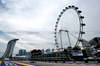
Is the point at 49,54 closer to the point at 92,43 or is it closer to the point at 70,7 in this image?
the point at 92,43

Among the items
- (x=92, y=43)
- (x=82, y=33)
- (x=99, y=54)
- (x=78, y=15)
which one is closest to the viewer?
(x=82, y=33)

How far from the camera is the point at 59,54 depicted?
7462 cm

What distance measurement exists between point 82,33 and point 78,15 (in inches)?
378

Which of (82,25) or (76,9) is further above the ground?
(76,9)

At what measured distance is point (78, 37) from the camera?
45.7 m

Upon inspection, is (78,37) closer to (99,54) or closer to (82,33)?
(82,33)

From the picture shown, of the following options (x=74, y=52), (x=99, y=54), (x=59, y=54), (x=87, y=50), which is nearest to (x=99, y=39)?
(x=87, y=50)

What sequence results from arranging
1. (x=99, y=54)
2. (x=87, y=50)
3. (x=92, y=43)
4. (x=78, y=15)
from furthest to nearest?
(x=92, y=43), (x=87, y=50), (x=99, y=54), (x=78, y=15)

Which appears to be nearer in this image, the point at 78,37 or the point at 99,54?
the point at 78,37

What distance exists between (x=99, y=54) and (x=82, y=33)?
26.8 meters

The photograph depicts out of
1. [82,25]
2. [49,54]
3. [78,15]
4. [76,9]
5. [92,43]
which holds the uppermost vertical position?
[76,9]

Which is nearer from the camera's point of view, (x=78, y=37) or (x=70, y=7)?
(x=78, y=37)

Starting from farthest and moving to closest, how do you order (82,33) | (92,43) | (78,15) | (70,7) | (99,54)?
(92,43), (99,54), (70,7), (78,15), (82,33)

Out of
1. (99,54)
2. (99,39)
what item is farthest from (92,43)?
(99,54)
